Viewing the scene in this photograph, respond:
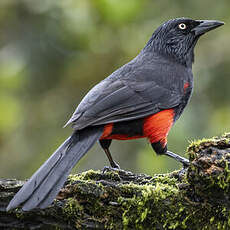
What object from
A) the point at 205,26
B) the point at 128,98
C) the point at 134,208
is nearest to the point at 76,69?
the point at 205,26

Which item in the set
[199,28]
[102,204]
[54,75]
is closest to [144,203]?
[102,204]

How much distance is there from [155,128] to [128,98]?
0.48 m

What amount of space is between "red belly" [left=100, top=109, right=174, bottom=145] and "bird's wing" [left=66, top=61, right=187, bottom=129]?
0.26 ft

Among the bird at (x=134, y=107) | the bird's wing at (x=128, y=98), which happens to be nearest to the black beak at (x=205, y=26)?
the bird at (x=134, y=107)

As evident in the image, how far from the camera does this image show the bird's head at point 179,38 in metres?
6.34

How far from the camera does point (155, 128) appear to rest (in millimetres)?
5285

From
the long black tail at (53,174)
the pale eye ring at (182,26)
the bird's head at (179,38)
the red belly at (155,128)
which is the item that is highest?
the pale eye ring at (182,26)

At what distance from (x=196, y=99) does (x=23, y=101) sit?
2.92m

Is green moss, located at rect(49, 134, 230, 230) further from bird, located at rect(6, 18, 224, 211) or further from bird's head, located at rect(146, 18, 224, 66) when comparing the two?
bird's head, located at rect(146, 18, 224, 66)

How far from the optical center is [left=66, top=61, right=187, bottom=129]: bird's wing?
473cm

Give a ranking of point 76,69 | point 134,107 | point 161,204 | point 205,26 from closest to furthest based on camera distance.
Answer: point 161,204 → point 134,107 → point 205,26 → point 76,69

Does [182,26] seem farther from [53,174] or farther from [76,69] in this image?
[53,174]

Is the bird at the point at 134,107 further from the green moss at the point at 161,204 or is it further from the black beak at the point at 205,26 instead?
the green moss at the point at 161,204

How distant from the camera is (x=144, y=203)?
12.3 feet
